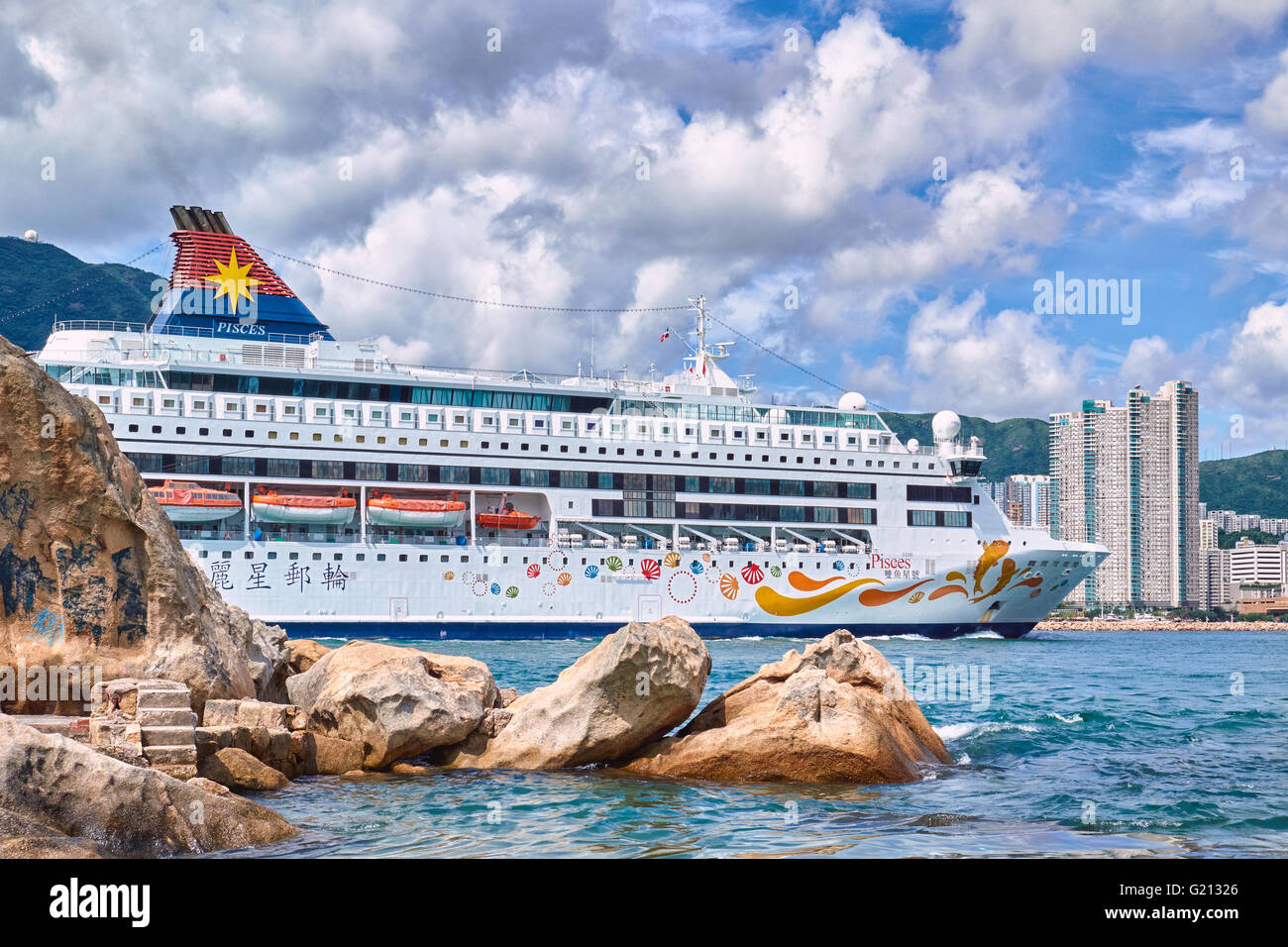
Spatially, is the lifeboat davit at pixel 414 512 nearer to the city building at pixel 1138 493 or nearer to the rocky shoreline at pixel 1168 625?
the rocky shoreline at pixel 1168 625

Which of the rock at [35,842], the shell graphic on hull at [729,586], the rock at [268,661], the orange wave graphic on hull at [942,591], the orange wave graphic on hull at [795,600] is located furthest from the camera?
the orange wave graphic on hull at [942,591]

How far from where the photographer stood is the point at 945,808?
937 centimetres

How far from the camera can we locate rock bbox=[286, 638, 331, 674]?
14.9 metres

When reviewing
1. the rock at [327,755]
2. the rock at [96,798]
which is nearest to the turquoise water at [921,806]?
the rock at [327,755]

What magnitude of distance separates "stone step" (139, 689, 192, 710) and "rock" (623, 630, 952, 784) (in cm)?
436

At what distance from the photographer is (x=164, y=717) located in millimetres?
8484

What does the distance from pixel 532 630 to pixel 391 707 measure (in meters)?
24.0

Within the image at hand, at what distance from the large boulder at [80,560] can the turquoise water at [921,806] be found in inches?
67.7

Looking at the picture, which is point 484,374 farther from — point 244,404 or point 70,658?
point 70,658

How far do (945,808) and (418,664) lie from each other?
5.27 meters

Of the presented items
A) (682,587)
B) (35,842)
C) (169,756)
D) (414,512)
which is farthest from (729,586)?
(35,842)

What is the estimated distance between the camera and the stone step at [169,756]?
322 inches
